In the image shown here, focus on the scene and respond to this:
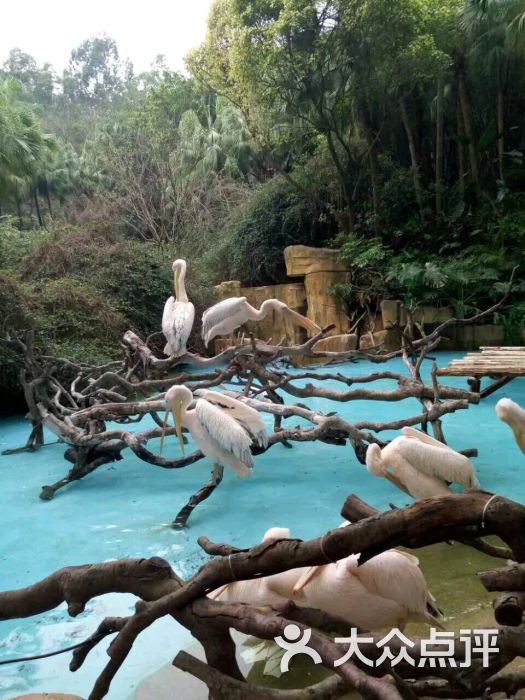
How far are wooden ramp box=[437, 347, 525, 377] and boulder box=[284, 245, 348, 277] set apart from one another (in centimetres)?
918

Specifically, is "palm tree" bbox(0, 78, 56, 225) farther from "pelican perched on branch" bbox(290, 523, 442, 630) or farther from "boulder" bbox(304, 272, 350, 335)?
"pelican perched on branch" bbox(290, 523, 442, 630)

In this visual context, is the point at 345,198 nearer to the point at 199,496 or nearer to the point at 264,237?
the point at 264,237

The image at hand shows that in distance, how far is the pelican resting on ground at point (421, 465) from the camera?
12.7ft

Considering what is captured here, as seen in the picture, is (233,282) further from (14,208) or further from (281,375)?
(14,208)

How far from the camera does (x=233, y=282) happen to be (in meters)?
16.9

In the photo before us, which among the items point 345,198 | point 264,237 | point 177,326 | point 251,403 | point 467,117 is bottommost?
point 251,403

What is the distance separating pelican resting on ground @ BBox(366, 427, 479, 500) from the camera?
3879 mm

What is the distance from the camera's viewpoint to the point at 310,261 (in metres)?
16.3

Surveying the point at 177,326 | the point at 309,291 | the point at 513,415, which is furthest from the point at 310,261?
the point at 513,415

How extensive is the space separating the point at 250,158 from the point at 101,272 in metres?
10.4

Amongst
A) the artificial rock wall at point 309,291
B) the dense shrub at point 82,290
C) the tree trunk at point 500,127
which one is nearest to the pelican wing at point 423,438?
the dense shrub at point 82,290

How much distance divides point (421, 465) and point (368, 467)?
0.33 m

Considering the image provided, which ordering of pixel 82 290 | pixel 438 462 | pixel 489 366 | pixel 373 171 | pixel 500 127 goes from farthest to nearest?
pixel 373 171 → pixel 500 127 → pixel 82 290 → pixel 489 366 → pixel 438 462

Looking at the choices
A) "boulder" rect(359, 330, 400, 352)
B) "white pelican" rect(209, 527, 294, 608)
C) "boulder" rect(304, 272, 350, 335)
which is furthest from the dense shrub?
"white pelican" rect(209, 527, 294, 608)
